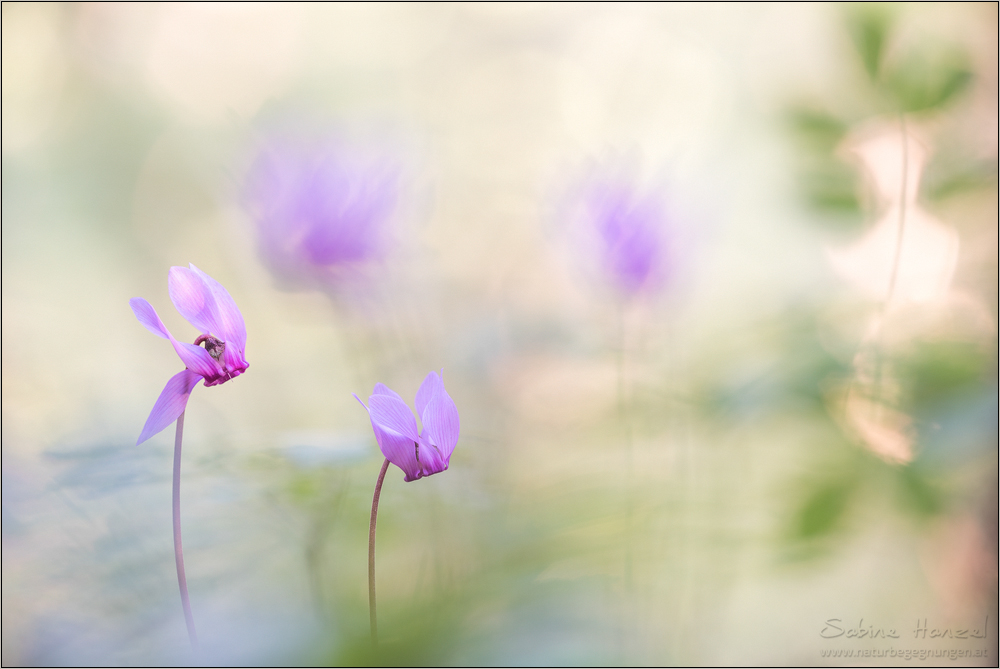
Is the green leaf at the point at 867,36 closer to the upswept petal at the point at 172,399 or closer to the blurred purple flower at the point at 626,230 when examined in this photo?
the blurred purple flower at the point at 626,230

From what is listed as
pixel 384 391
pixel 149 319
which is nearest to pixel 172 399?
pixel 149 319

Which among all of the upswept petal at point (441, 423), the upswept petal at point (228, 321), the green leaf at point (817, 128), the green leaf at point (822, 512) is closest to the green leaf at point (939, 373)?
the green leaf at point (822, 512)

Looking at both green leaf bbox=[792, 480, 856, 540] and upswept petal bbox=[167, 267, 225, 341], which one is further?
green leaf bbox=[792, 480, 856, 540]

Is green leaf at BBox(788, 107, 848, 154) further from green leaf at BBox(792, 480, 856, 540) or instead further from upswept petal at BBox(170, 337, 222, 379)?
upswept petal at BBox(170, 337, 222, 379)

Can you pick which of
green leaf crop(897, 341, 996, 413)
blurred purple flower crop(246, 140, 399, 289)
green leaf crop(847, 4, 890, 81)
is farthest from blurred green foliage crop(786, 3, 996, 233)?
blurred purple flower crop(246, 140, 399, 289)

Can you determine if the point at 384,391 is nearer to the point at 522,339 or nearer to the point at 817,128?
the point at 522,339

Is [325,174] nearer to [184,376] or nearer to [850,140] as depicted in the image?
[184,376]
